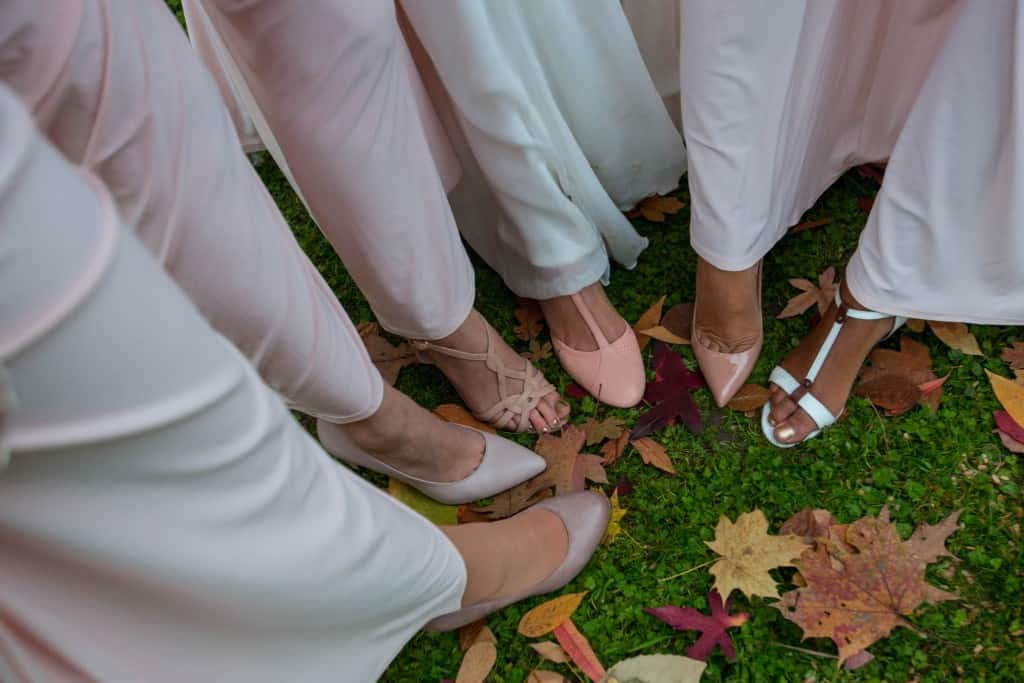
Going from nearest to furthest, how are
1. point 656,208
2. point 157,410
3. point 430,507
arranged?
point 157,410 < point 430,507 < point 656,208

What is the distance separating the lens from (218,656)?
665mm

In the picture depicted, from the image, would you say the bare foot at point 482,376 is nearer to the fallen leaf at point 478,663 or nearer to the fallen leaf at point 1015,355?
the fallen leaf at point 478,663

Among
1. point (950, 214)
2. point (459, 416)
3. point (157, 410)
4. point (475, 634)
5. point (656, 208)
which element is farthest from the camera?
point (656, 208)

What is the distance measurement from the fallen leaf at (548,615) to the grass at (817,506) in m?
0.02

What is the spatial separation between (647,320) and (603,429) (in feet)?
0.87

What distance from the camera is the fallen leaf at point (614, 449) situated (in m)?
1.46

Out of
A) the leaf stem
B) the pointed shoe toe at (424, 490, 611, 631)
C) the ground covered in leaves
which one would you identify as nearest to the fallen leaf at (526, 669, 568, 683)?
the ground covered in leaves

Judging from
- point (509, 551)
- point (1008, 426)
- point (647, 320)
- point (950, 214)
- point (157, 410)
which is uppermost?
point (157, 410)

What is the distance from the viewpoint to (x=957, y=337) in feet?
4.71

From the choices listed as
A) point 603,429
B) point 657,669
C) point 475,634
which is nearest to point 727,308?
point 603,429

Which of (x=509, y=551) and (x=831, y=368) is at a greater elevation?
(x=509, y=551)

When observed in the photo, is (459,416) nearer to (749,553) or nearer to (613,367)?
(613,367)

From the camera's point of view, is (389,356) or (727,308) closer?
(727,308)

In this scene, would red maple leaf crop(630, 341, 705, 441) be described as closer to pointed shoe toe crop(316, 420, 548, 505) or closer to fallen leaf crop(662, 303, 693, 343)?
fallen leaf crop(662, 303, 693, 343)
